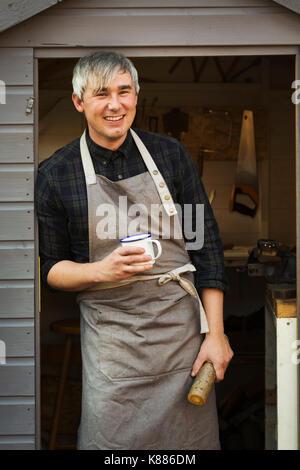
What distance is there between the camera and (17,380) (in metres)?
2.61

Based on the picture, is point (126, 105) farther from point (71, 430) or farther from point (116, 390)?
point (71, 430)

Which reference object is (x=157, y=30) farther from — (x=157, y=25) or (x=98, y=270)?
(x=98, y=270)

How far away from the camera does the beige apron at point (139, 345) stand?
250 centimetres

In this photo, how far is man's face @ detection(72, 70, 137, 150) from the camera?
2.38 m

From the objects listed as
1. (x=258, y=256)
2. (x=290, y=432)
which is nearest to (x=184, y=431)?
(x=290, y=432)

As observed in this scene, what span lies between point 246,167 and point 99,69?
3.37 m

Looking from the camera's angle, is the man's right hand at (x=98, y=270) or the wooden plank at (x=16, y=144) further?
the wooden plank at (x=16, y=144)

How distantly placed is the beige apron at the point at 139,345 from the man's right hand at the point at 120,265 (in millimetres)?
160

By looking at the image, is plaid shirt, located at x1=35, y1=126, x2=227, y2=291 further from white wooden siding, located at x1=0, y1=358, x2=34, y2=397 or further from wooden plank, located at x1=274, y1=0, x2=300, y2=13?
wooden plank, located at x1=274, y1=0, x2=300, y2=13

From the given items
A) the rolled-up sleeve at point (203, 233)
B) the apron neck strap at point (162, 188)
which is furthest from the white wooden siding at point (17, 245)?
the rolled-up sleeve at point (203, 233)

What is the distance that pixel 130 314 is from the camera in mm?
2514
